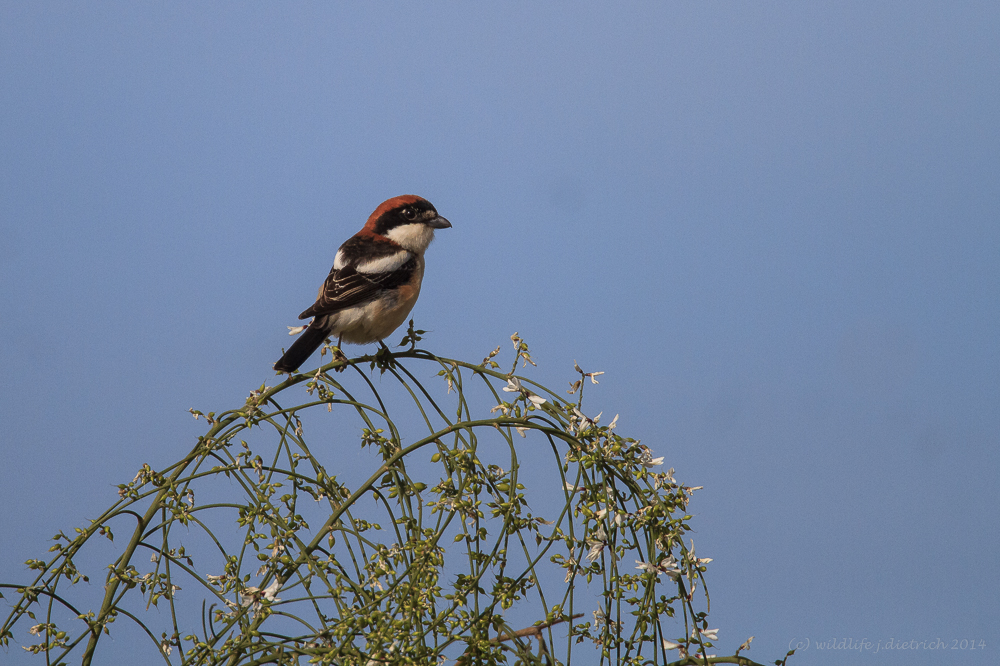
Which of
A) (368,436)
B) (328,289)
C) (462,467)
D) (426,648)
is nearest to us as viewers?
(426,648)

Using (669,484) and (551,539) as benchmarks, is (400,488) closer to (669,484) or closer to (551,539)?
(551,539)

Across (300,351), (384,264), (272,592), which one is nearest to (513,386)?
(272,592)

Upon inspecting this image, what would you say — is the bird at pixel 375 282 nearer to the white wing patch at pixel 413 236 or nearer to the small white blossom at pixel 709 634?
the white wing patch at pixel 413 236

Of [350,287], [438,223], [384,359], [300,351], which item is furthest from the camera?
[438,223]

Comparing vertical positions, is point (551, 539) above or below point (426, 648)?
above

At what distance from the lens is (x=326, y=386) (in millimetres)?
2662

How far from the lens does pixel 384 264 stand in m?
3.95

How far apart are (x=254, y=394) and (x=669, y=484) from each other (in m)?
1.37

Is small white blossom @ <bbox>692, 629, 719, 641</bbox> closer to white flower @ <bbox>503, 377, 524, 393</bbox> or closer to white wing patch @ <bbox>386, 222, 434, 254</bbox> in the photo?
white flower @ <bbox>503, 377, 524, 393</bbox>

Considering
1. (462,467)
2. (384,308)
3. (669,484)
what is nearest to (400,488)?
(462,467)

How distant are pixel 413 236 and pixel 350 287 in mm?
655

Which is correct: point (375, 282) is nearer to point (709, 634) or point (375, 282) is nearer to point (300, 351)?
point (300, 351)

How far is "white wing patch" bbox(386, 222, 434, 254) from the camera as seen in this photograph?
4277 mm

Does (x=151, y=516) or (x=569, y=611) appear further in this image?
(x=151, y=516)
